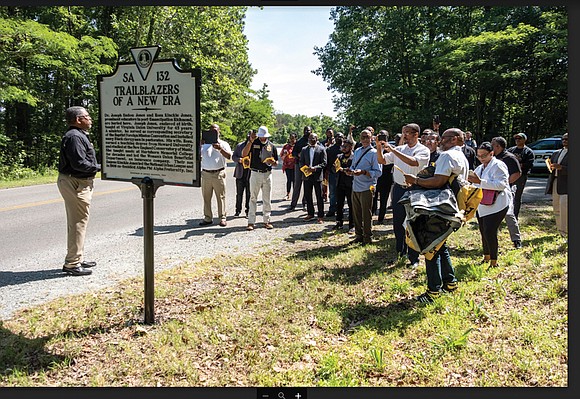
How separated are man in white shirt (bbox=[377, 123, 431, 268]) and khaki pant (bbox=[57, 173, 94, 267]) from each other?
13.1 ft

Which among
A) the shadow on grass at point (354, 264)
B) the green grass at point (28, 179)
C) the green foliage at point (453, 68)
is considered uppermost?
the green foliage at point (453, 68)

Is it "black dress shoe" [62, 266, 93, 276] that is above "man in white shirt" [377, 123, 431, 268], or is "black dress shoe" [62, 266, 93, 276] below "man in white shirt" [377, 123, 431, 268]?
below

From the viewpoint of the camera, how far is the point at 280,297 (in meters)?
4.70

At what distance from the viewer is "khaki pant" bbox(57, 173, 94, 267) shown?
526 centimetres

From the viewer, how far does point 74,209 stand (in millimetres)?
5293

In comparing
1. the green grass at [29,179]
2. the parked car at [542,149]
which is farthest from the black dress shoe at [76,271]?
the parked car at [542,149]

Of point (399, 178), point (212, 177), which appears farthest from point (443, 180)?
point (212, 177)

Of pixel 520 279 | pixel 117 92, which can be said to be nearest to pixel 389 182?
pixel 520 279

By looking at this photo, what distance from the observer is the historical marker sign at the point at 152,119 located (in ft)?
11.9

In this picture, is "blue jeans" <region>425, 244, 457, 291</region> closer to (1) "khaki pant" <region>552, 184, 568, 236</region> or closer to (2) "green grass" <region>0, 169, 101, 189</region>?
(1) "khaki pant" <region>552, 184, 568, 236</region>

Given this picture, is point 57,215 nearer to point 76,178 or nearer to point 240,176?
point 240,176

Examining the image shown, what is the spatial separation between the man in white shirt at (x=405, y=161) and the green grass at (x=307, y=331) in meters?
0.50

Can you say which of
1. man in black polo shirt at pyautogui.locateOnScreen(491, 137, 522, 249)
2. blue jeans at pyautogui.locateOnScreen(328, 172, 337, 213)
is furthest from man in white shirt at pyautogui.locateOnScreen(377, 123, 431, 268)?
blue jeans at pyautogui.locateOnScreen(328, 172, 337, 213)

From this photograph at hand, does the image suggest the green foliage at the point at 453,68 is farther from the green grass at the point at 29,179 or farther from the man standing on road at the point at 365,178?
the green grass at the point at 29,179
